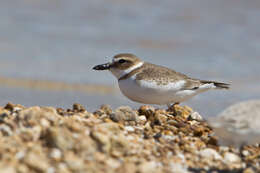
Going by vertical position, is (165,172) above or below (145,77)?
below

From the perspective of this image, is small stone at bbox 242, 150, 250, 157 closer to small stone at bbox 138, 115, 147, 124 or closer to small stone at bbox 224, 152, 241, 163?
small stone at bbox 224, 152, 241, 163

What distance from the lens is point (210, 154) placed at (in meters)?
4.38

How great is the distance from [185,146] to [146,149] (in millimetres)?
544

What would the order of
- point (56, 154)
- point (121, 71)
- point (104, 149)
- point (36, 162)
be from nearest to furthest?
point (36, 162) < point (56, 154) < point (104, 149) < point (121, 71)

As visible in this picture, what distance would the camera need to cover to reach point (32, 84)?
14773 mm

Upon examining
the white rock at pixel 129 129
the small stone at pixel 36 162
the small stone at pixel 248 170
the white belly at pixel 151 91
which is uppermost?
the white belly at pixel 151 91

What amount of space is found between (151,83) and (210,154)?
2369mm

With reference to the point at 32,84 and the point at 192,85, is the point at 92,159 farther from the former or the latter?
the point at 32,84

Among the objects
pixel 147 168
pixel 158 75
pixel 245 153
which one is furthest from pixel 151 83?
pixel 147 168

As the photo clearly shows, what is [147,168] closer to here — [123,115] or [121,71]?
[123,115]

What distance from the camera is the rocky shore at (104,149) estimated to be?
3467 millimetres

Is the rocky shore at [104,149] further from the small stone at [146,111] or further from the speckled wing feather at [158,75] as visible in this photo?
the speckled wing feather at [158,75]

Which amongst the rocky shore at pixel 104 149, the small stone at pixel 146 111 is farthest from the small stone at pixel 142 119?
the rocky shore at pixel 104 149

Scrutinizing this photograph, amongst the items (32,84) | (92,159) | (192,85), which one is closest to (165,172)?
(92,159)
